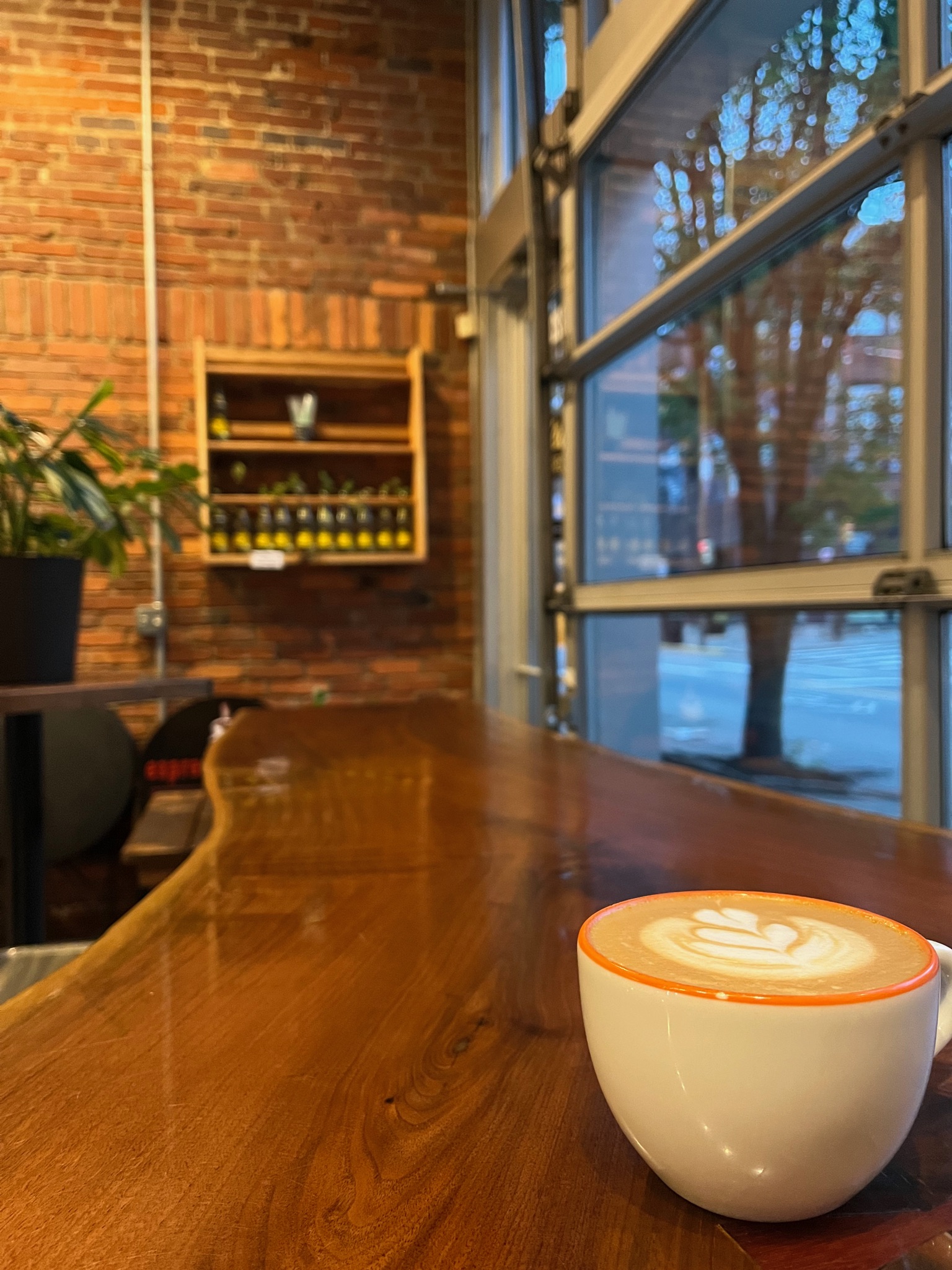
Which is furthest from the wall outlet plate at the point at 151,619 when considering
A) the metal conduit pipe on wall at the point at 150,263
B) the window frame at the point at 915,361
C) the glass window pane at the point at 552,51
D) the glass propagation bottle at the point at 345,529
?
the window frame at the point at 915,361

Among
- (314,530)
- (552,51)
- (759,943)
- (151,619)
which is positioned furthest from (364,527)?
(759,943)

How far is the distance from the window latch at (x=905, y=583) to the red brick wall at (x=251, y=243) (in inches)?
98.9

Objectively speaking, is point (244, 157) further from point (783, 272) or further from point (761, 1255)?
point (761, 1255)

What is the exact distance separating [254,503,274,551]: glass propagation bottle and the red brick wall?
0.25 metres

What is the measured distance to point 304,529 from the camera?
3611mm

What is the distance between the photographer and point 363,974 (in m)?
0.56

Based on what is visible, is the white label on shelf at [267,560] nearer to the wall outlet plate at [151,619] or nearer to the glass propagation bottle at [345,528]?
the glass propagation bottle at [345,528]

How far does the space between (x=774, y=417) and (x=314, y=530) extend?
200cm

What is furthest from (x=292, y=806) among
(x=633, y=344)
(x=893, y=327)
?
(x=633, y=344)

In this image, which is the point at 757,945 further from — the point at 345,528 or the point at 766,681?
the point at 345,528

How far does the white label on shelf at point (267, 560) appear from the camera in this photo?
3.45 metres

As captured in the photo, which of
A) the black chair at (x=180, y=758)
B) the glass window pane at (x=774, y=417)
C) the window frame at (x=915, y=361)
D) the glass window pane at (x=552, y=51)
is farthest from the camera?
the glass window pane at (x=552, y=51)

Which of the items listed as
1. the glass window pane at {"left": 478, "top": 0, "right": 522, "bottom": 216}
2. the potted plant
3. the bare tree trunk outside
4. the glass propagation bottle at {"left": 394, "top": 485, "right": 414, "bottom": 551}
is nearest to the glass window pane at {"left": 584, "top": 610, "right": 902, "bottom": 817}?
the bare tree trunk outside

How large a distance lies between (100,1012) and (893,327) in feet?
5.65
